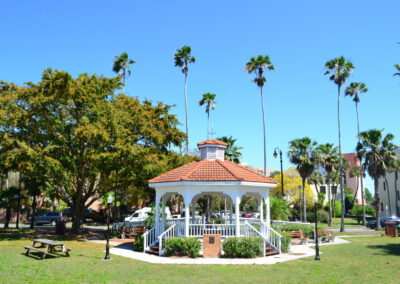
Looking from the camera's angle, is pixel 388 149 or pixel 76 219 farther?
pixel 388 149

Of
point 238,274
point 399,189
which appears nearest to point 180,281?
point 238,274

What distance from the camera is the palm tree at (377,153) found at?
124 feet

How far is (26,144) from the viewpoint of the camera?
21656 millimetres

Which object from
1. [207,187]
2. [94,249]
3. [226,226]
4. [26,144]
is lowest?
[94,249]

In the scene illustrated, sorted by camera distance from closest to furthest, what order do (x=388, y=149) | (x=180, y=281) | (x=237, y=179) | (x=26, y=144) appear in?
(x=180, y=281) < (x=237, y=179) < (x=26, y=144) < (x=388, y=149)

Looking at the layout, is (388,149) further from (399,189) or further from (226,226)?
(226,226)

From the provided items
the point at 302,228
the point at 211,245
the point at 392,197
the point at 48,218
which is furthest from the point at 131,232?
the point at 392,197

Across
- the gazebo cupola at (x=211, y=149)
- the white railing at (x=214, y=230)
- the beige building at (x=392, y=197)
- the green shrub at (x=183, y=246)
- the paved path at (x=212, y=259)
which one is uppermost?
the gazebo cupola at (x=211, y=149)

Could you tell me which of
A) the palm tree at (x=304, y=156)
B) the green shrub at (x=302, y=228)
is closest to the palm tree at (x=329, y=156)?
the palm tree at (x=304, y=156)

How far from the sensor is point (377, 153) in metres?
38.0

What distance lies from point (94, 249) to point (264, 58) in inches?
1216

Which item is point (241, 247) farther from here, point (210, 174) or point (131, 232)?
point (131, 232)

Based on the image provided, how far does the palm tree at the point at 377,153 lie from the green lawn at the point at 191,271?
83.0 feet

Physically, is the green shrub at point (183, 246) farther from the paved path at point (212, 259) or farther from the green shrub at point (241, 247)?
the green shrub at point (241, 247)
